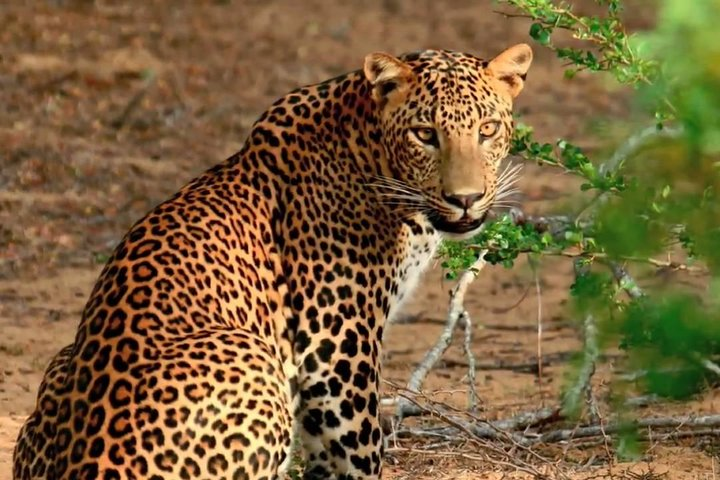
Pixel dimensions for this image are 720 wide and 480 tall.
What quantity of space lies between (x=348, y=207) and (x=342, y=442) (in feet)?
2.96

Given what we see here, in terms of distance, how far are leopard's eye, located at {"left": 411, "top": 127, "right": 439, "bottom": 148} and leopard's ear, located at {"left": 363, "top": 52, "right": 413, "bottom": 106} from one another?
17 centimetres

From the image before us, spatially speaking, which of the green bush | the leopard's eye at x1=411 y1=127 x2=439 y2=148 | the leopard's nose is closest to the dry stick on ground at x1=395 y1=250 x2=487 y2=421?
the leopard's eye at x1=411 y1=127 x2=439 y2=148

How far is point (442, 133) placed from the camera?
561 centimetres

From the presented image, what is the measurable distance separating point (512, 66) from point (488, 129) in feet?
1.23

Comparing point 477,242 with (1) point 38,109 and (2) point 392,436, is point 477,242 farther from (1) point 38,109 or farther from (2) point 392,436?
(1) point 38,109

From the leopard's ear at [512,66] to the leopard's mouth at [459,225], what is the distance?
65 cm

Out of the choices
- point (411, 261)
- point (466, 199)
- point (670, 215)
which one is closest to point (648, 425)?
point (411, 261)

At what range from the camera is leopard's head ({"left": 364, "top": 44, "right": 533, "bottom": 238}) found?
5.50 metres

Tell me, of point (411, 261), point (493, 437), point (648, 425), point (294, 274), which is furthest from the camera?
point (493, 437)

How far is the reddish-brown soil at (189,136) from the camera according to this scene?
8.51m

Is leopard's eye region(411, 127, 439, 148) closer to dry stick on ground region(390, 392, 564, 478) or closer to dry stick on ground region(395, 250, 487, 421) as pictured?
dry stick on ground region(390, 392, 564, 478)

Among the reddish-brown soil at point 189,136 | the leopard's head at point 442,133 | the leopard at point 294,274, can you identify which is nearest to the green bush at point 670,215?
the leopard at point 294,274

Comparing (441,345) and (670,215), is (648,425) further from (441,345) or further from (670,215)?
(670,215)

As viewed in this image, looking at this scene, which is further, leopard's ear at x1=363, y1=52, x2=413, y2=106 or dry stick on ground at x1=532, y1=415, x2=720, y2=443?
dry stick on ground at x1=532, y1=415, x2=720, y2=443
